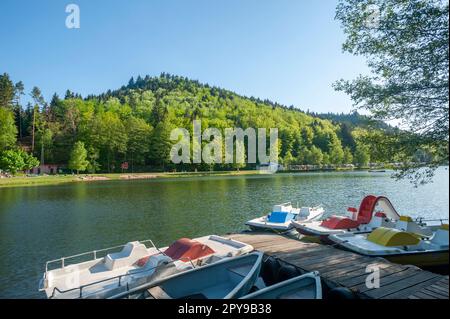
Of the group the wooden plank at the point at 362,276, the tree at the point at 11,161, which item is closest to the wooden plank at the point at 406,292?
the wooden plank at the point at 362,276

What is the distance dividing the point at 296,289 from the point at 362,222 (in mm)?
11011

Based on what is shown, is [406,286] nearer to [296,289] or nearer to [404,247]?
[296,289]

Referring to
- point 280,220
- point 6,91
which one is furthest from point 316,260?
point 6,91

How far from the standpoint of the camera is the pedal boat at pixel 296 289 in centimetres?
823

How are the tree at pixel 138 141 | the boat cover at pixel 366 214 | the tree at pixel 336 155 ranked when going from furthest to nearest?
the tree at pixel 336 155
the tree at pixel 138 141
the boat cover at pixel 366 214

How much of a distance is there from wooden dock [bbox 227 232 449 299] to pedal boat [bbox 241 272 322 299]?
146 cm

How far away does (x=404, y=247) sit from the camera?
1313cm

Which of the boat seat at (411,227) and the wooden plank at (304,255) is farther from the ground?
the boat seat at (411,227)

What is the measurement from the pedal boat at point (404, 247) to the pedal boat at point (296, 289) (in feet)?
17.3

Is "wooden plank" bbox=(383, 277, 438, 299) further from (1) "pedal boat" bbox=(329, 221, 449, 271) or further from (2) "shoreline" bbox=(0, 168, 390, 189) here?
(2) "shoreline" bbox=(0, 168, 390, 189)

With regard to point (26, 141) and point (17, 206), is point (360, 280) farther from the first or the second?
point (26, 141)

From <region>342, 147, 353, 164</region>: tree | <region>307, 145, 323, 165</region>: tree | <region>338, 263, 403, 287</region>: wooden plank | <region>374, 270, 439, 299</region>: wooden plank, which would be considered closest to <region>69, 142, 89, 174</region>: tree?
<region>307, 145, 323, 165</region>: tree

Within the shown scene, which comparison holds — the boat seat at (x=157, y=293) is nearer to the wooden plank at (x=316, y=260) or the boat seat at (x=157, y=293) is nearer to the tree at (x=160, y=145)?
the wooden plank at (x=316, y=260)

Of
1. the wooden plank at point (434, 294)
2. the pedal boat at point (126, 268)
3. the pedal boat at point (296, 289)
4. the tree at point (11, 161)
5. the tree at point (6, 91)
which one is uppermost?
the tree at point (6, 91)
